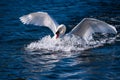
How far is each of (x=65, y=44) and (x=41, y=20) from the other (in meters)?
1.45

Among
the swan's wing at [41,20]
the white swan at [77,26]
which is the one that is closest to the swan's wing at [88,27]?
the white swan at [77,26]

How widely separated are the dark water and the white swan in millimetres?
695

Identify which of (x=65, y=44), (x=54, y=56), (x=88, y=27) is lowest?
(x=54, y=56)

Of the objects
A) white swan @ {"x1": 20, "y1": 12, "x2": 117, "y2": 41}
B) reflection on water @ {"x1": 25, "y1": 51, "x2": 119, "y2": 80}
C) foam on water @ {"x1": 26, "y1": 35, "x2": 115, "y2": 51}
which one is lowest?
reflection on water @ {"x1": 25, "y1": 51, "x2": 119, "y2": 80}

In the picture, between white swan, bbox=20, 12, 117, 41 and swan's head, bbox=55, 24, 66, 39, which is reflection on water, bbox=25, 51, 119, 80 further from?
swan's head, bbox=55, 24, 66, 39

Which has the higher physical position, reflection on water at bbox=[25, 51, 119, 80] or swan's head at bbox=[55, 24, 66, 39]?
swan's head at bbox=[55, 24, 66, 39]

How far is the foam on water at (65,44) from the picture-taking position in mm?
17453

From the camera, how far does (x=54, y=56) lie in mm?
16547

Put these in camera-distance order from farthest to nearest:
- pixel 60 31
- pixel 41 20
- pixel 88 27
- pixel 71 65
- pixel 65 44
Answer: pixel 41 20
pixel 60 31
pixel 65 44
pixel 88 27
pixel 71 65

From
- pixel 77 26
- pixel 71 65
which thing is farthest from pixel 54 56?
pixel 77 26

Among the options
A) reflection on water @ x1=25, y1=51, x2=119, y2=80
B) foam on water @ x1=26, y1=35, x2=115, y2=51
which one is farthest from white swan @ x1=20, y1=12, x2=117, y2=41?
reflection on water @ x1=25, y1=51, x2=119, y2=80

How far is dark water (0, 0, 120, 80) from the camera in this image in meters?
14.6

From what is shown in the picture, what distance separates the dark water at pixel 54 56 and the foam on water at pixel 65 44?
14.3 inches

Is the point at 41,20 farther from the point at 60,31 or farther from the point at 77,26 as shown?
the point at 77,26
